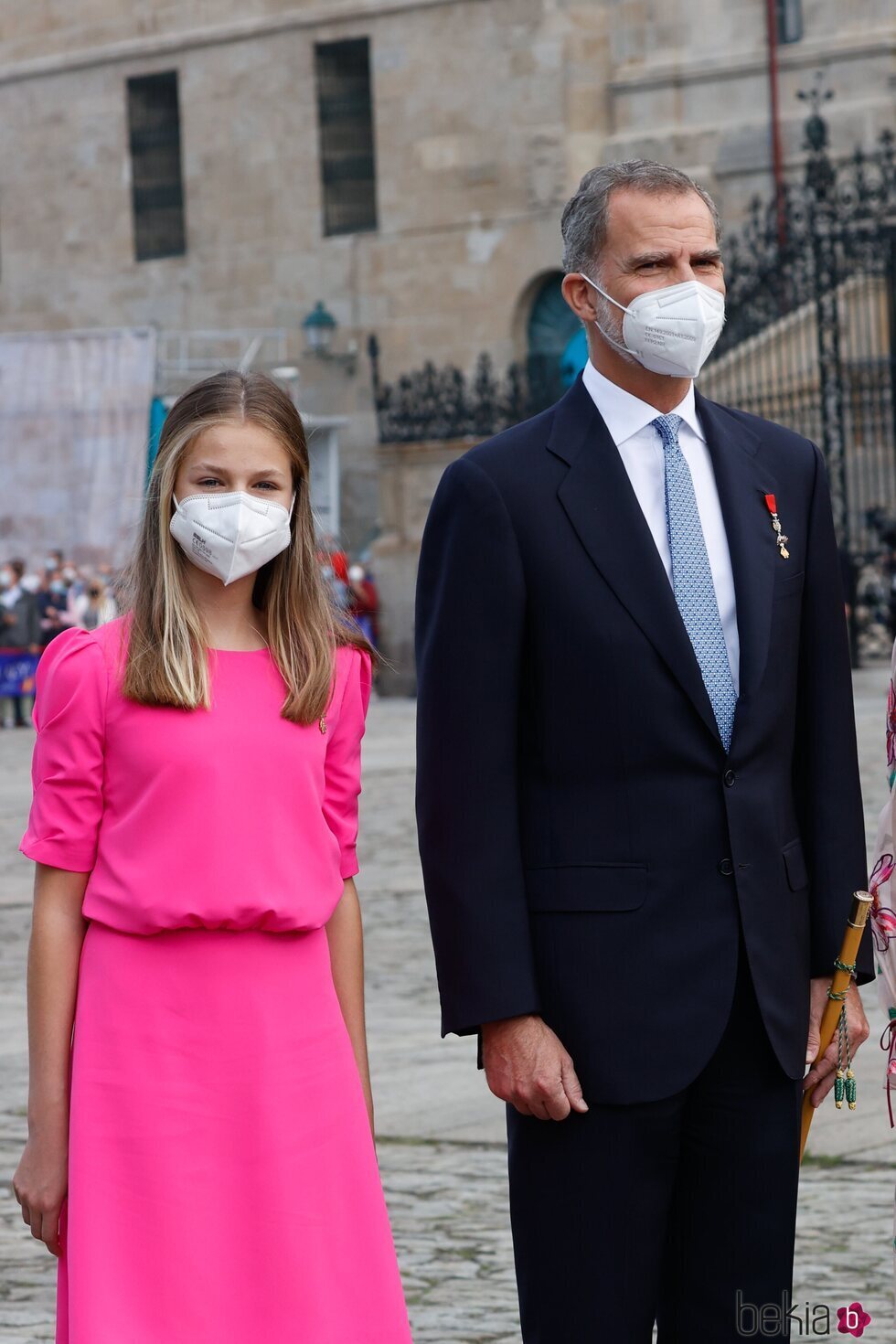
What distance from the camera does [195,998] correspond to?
3.52 meters

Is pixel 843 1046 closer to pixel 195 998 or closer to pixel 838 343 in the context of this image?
pixel 195 998

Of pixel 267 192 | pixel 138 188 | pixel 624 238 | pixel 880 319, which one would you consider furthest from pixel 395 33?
pixel 624 238

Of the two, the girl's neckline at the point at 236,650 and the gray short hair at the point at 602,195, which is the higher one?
the gray short hair at the point at 602,195

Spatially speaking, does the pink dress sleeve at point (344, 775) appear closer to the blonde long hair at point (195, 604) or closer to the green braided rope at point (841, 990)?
the blonde long hair at point (195, 604)

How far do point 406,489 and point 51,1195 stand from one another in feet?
80.0

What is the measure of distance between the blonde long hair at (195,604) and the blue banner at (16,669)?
24511 mm

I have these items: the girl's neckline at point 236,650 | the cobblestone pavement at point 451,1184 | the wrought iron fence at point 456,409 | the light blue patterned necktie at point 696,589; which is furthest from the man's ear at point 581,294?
the wrought iron fence at point 456,409

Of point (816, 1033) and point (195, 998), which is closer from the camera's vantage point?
point (195, 998)

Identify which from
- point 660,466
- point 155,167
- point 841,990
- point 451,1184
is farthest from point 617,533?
point 155,167

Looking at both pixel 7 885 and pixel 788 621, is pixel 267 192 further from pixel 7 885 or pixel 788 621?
pixel 788 621

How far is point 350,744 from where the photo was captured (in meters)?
3.74

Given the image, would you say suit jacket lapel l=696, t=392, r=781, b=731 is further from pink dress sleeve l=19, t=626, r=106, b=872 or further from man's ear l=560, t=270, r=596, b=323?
pink dress sleeve l=19, t=626, r=106, b=872

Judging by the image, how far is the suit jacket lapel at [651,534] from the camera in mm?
3652

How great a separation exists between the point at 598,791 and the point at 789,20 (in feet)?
102
